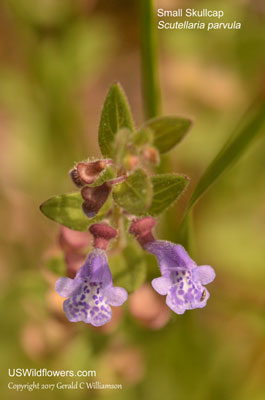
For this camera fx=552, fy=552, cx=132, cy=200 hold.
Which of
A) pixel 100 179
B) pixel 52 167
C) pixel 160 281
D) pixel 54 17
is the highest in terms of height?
pixel 54 17

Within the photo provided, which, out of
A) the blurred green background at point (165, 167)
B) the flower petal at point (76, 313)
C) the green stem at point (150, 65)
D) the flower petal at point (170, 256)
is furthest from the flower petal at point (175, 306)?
the green stem at point (150, 65)

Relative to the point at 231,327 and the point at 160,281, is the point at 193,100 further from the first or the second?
the point at 160,281

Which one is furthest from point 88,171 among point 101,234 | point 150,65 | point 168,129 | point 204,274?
point 150,65

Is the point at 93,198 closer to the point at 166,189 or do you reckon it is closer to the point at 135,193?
the point at 135,193

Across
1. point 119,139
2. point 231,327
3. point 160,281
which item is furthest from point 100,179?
point 231,327

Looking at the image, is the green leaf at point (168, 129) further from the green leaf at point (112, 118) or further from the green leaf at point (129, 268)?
the green leaf at point (129, 268)
